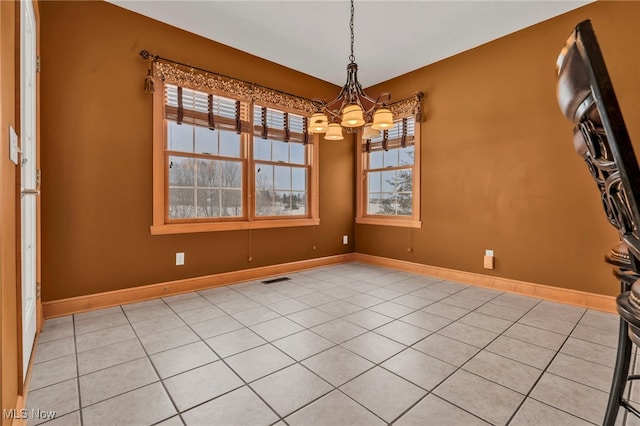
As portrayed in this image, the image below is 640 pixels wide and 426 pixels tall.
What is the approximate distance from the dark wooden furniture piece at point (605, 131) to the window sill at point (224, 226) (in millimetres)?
3313

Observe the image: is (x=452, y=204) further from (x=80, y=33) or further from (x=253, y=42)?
(x=80, y=33)

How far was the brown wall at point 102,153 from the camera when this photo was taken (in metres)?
2.62

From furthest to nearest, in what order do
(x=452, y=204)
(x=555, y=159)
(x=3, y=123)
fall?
(x=452, y=204), (x=555, y=159), (x=3, y=123)

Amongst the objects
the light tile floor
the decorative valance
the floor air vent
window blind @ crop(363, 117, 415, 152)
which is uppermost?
the decorative valance

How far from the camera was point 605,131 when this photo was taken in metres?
0.65

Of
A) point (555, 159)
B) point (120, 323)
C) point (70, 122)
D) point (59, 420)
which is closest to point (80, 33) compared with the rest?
point (70, 122)

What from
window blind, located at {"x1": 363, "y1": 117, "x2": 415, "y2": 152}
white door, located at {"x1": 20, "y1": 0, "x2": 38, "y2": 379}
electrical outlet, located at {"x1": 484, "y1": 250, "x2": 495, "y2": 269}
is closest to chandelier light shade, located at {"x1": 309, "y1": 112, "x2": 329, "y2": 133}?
white door, located at {"x1": 20, "y1": 0, "x2": 38, "y2": 379}

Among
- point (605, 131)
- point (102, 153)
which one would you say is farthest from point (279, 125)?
point (605, 131)

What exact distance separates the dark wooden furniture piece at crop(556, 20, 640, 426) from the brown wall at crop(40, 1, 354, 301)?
133 inches

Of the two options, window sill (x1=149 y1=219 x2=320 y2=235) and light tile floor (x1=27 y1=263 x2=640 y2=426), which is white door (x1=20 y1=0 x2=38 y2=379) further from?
window sill (x1=149 y1=219 x2=320 y2=235)

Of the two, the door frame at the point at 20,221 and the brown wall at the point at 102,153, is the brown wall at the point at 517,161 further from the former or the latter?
the door frame at the point at 20,221

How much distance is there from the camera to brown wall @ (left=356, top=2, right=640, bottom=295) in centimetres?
A: 282

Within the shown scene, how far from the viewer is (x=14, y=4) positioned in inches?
55.3

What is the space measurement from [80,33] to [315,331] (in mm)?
3383
